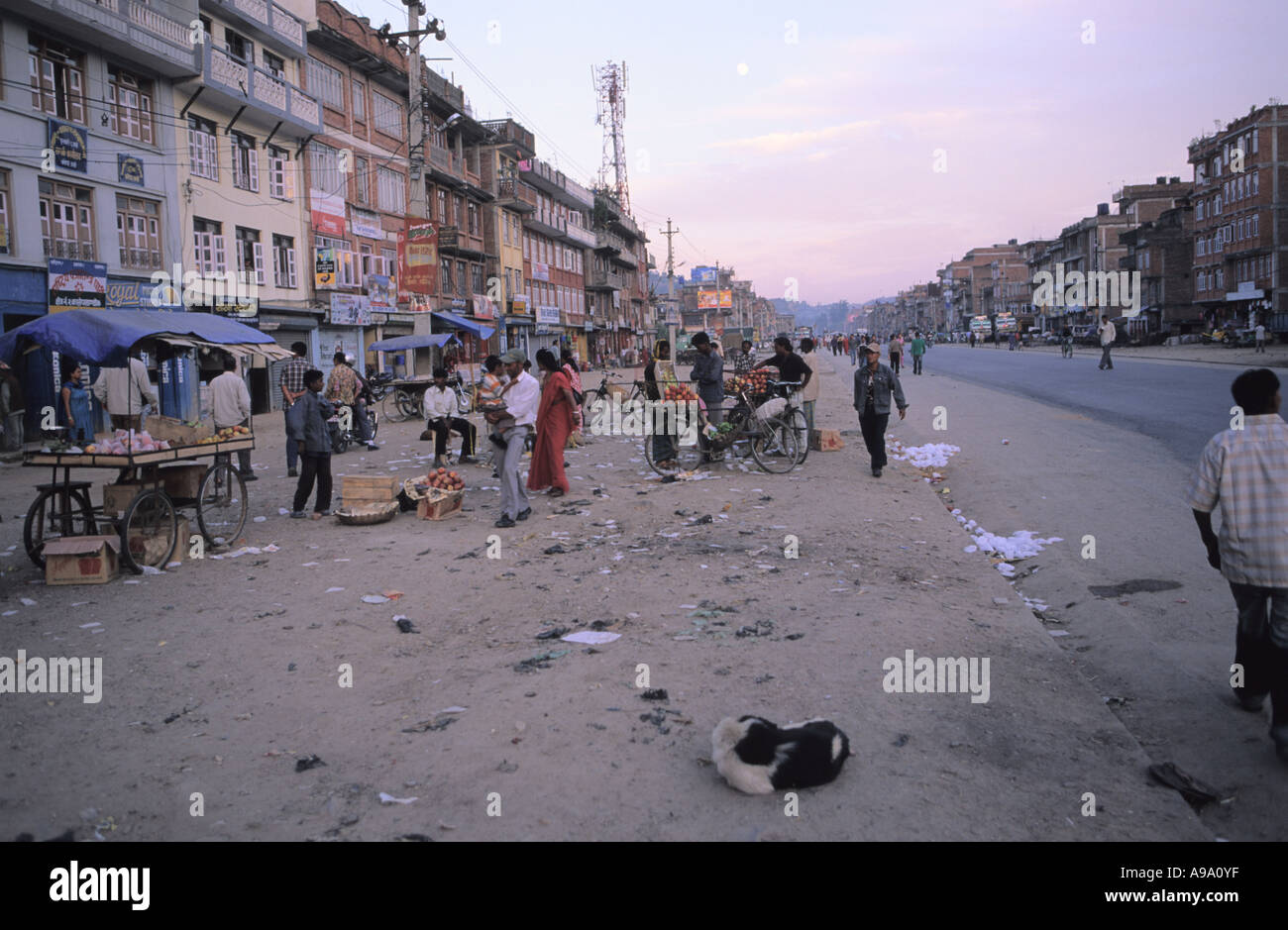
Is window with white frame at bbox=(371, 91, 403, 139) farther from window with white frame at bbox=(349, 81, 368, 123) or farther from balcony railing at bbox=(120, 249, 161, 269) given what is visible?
balcony railing at bbox=(120, 249, 161, 269)

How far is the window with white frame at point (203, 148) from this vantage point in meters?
25.9

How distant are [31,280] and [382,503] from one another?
1489cm

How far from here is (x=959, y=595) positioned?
6750mm

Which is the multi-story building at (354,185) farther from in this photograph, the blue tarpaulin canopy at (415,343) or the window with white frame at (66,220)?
the window with white frame at (66,220)

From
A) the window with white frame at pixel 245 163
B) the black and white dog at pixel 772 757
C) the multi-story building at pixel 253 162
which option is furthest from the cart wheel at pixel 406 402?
the black and white dog at pixel 772 757

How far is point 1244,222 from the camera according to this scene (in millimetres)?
62594

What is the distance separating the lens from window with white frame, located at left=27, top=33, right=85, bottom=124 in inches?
800

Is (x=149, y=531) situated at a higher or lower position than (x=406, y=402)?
lower

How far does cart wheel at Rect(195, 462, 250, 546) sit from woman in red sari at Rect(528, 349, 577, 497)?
3.33 metres

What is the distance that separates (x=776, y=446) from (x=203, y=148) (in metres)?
22.0

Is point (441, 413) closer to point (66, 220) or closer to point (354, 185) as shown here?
point (66, 220)

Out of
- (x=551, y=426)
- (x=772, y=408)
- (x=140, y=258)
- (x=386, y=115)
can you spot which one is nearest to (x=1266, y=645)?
(x=551, y=426)

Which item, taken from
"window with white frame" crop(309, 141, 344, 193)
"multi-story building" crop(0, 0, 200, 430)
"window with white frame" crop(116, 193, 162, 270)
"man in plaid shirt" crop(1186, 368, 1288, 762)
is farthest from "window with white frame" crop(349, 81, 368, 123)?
"man in plaid shirt" crop(1186, 368, 1288, 762)
